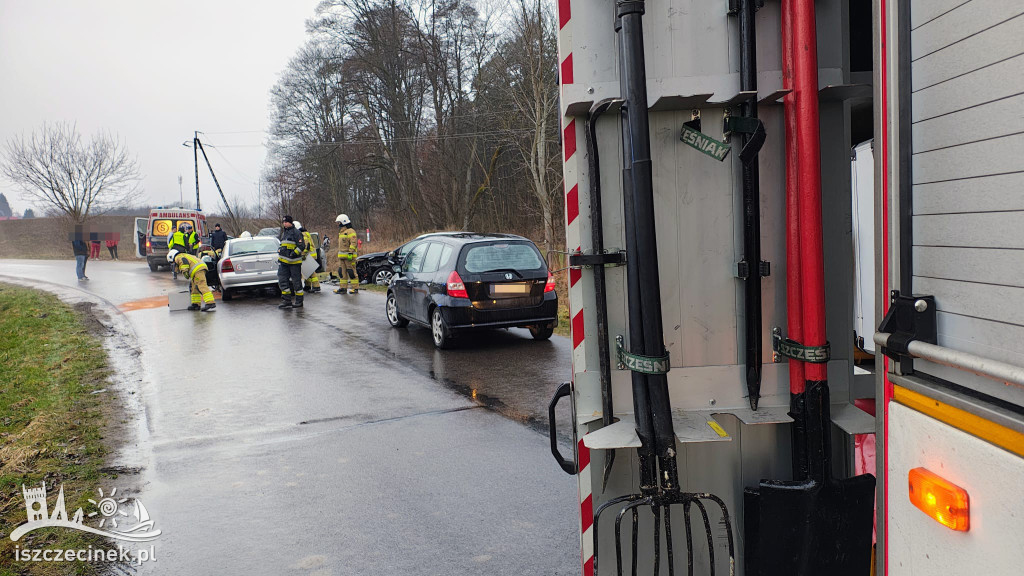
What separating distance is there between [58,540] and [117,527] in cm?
32

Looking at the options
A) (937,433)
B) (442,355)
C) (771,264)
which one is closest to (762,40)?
(771,264)

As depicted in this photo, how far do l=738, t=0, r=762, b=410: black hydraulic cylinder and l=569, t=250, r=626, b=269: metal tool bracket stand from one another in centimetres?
44

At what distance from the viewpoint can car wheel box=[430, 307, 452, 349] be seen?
1045 centimetres

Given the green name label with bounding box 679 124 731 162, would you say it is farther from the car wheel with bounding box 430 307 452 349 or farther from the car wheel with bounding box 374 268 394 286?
the car wheel with bounding box 374 268 394 286

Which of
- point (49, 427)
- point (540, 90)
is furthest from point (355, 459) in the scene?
point (540, 90)

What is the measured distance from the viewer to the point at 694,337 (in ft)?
8.85

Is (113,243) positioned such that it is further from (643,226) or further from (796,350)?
(796,350)

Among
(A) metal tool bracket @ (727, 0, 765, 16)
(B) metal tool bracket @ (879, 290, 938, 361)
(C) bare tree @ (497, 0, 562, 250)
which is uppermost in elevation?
(C) bare tree @ (497, 0, 562, 250)

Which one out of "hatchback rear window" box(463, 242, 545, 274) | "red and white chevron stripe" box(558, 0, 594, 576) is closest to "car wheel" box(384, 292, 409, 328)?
"hatchback rear window" box(463, 242, 545, 274)

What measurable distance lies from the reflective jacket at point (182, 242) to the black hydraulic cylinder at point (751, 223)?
56.2ft

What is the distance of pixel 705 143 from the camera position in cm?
262

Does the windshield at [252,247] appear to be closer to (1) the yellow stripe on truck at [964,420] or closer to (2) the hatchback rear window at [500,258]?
(2) the hatchback rear window at [500,258]

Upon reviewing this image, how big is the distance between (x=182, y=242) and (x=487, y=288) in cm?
1277

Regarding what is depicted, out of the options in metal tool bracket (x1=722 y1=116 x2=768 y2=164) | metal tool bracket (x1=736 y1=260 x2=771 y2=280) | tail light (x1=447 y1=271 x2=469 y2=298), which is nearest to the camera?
metal tool bracket (x1=722 y1=116 x2=768 y2=164)
